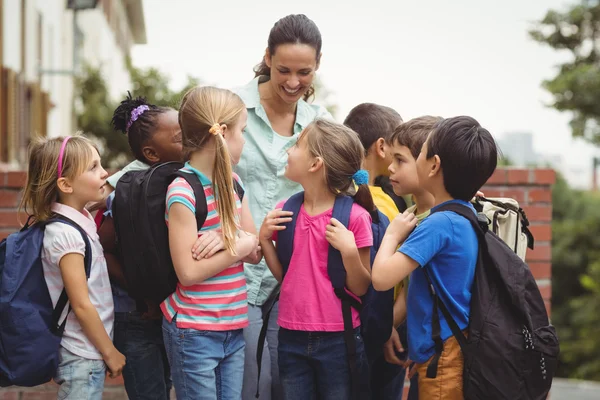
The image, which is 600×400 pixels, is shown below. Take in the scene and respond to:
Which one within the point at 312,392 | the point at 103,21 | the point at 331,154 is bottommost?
the point at 312,392

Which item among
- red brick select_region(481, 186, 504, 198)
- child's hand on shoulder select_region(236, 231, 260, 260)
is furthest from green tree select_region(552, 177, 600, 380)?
child's hand on shoulder select_region(236, 231, 260, 260)

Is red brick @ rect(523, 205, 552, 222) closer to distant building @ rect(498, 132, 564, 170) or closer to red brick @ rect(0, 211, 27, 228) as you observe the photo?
red brick @ rect(0, 211, 27, 228)

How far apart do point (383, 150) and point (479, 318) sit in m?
1.01

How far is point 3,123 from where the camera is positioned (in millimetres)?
8367

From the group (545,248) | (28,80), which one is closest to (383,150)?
(545,248)

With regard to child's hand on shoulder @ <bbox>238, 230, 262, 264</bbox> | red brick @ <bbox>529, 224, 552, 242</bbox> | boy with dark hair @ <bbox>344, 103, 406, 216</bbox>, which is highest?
boy with dark hair @ <bbox>344, 103, 406, 216</bbox>

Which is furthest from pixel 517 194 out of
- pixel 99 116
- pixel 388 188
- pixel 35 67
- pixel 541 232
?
pixel 99 116

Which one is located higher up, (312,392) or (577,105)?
(577,105)

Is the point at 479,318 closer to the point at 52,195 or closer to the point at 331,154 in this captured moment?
the point at 331,154

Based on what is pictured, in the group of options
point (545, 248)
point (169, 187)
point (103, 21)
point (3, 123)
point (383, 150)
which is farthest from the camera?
point (103, 21)

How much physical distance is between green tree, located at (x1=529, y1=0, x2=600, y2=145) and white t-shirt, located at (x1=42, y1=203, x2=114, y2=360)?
24.0 feet

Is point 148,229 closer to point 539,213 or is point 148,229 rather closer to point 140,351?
point 140,351

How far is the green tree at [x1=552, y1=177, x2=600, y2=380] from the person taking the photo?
408 inches

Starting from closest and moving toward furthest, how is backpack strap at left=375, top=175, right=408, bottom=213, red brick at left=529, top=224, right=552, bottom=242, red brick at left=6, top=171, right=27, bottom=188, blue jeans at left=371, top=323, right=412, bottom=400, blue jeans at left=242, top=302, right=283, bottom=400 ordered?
blue jeans at left=242, top=302, right=283, bottom=400 < blue jeans at left=371, top=323, right=412, bottom=400 < backpack strap at left=375, top=175, right=408, bottom=213 < red brick at left=6, top=171, right=27, bottom=188 < red brick at left=529, top=224, right=552, bottom=242
